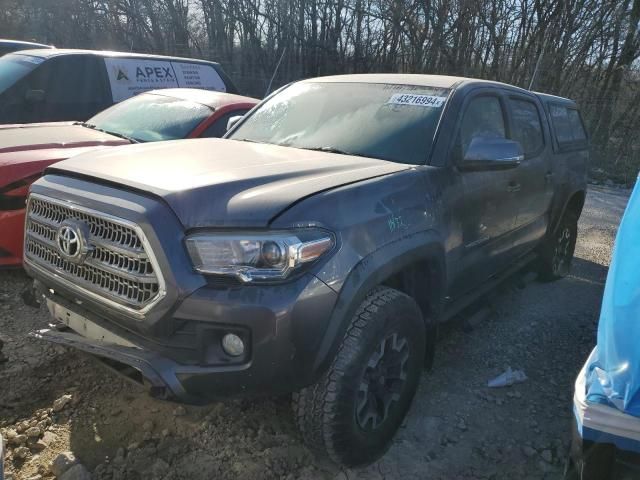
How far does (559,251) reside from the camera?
5.52 m

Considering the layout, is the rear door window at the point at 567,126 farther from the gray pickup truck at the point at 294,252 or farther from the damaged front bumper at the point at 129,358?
the damaged front bumper at the point at 129,358

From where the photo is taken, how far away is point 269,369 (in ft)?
6.96

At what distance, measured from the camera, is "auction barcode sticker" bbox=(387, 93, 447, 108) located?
331 centimetres

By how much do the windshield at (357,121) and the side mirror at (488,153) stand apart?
26 centimetres

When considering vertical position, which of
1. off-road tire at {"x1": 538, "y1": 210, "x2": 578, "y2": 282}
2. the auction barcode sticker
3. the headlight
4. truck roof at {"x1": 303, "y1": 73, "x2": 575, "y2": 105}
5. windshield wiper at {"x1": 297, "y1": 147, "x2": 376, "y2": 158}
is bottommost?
off-road tire at {"x1": 538, "y1": 210, "x2": 578, "y2": 282}

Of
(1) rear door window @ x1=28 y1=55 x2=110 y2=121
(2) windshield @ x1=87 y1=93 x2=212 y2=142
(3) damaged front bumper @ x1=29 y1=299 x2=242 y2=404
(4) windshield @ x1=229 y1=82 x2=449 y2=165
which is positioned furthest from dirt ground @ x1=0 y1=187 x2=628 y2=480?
(1) rear door window @ x1=28 y1=55 x2=110 y2=121

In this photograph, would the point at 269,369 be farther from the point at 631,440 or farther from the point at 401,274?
the point at 631,440

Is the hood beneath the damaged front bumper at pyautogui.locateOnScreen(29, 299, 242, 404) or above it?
above

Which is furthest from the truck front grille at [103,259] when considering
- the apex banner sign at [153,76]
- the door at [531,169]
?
the apex banner sign at [153,76]

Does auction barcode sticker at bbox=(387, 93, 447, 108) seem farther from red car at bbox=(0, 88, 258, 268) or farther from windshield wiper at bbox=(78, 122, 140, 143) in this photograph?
windshield wiper at bbox=(78, 122, 140, 143)

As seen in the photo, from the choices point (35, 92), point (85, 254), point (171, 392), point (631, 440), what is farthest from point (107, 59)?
point (631, 440)

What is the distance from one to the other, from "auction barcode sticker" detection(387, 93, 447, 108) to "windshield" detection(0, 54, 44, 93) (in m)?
4.63

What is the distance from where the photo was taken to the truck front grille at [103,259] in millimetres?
2158

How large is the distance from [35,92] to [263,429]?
4913 mm
